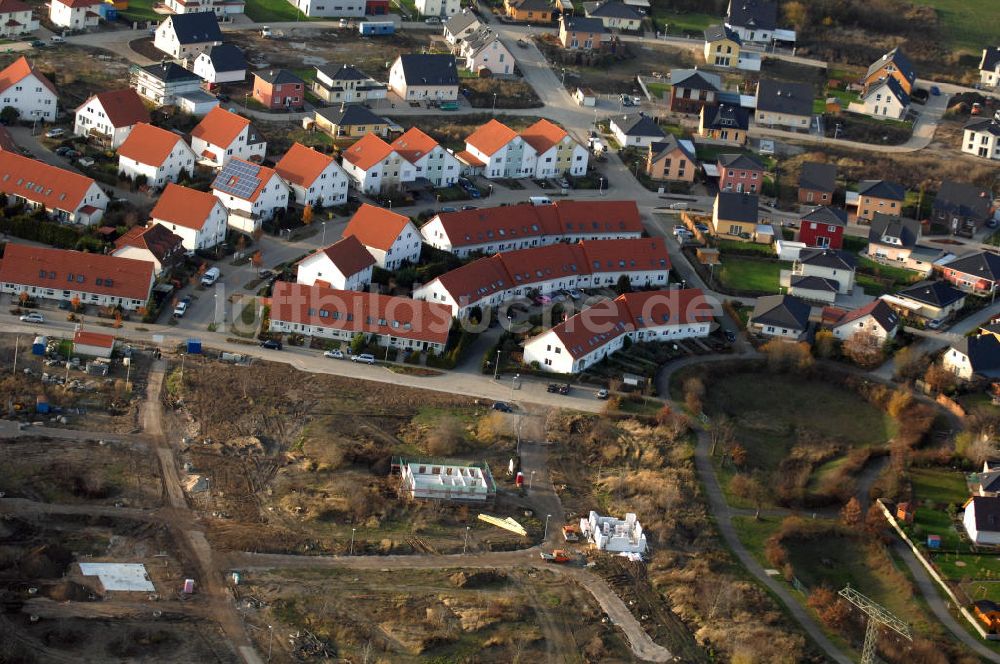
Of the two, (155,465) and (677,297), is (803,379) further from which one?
(155,465)

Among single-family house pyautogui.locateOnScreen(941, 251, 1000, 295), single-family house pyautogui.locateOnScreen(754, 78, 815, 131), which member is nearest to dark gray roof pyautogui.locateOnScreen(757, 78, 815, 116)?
single-family house pyautogui.locateOnScreen(754, 78, 815, 131)

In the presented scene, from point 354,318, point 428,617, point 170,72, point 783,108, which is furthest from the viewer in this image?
point 783,108

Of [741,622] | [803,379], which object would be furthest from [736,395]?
[741,622]

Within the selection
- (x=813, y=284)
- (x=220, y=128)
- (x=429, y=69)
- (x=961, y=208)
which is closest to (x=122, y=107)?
(x=220, y=128)

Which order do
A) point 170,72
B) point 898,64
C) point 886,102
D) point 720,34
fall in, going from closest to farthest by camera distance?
point 170,72 < point 886,102 < point 898,64 < point 720,34

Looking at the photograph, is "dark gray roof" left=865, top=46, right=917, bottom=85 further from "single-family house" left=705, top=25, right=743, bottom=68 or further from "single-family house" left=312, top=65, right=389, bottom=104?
"single-family house" left=312, top=65, right=389, bottom=104

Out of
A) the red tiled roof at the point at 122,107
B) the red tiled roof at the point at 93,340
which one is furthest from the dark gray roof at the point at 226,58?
the red tiled roof at the point at 93,340

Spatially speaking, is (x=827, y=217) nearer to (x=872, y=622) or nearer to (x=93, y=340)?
(x=872, y=622)
